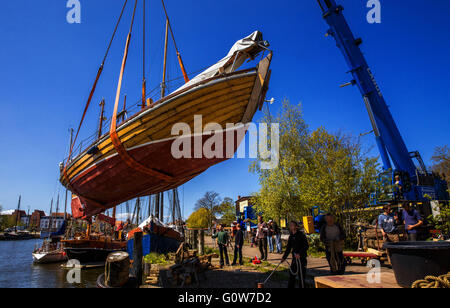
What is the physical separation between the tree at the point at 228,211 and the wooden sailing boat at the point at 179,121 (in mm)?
32497

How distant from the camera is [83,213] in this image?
8.27 metres

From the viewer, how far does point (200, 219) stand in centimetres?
4806

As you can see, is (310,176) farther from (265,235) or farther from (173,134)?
(173,134)

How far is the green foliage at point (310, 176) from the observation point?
36.8ft

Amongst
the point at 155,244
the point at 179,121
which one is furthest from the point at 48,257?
the point at 179,121

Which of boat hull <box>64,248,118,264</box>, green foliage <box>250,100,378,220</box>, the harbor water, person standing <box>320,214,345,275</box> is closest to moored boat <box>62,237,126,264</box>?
boat hull <box>64,248,118,264</box>

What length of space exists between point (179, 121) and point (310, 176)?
9154 millimetres

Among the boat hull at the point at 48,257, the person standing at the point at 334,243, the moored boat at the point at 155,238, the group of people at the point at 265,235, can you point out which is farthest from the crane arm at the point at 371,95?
the boat hull at the point at 48,257

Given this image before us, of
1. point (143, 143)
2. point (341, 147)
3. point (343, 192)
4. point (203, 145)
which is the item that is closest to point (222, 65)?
point (203, 145)

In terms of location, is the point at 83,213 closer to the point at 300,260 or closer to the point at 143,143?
the point at 143,143

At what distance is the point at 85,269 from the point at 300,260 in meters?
17.6

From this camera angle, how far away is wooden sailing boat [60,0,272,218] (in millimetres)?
5027
